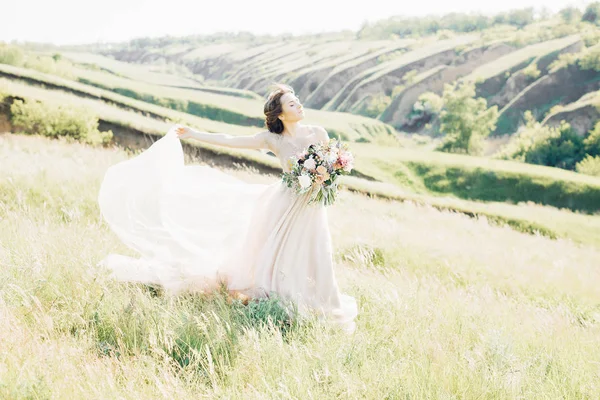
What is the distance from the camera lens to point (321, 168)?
Answer: 5602 mm

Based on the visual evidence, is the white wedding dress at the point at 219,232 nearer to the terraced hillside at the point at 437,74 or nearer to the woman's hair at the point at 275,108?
the woman's hair at the point at 275,108

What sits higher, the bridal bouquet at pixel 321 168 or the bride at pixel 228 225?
the bridal bouquet at pixel 321 168

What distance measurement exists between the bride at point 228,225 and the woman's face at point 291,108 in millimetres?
12

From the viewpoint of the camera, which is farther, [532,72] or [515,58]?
[515,58]

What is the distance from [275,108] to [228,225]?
1.68 metres

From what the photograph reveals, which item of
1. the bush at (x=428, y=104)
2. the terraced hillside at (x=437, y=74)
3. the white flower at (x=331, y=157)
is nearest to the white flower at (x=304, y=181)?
the white flower at (x=331, y=157)

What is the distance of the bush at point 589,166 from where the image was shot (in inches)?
1977

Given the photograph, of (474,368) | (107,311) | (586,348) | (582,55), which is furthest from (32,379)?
(582,55)

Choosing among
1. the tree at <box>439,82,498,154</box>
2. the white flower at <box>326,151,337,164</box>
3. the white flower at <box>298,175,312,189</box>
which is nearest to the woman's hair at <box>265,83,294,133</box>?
the white flower at <box>326,151,337,164</box>

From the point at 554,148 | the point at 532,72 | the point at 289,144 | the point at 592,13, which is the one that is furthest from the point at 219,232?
the point at 592,13

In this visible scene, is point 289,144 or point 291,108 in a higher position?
point 291,108

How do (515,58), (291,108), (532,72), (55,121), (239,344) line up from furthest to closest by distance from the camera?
(515,58) → (532,72) → (55,121) → (291,108) → (239,344)

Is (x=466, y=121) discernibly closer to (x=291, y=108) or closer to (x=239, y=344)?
(x=291, y=108)

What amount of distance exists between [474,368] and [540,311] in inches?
137
